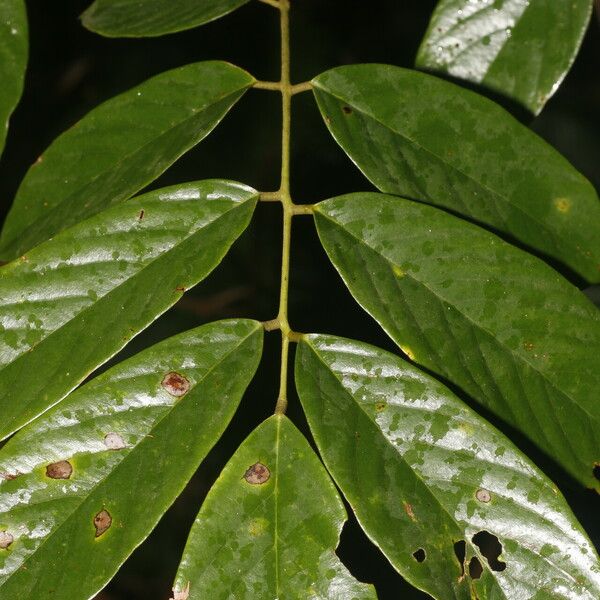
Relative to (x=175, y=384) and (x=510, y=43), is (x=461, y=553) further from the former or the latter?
(x=510, y=43)

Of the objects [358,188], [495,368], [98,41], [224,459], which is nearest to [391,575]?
[224,459]

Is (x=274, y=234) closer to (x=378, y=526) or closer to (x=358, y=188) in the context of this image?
(x=358, y=188)

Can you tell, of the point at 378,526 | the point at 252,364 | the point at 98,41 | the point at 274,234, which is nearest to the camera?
the point at 378,526

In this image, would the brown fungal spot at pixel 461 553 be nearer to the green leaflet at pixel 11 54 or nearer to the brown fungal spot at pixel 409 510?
the brown fungal spot at pixel 409 510

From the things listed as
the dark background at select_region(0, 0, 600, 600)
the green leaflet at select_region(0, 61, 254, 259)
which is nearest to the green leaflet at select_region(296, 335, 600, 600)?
the green leaflet at select_region(0, 61, 254, 259)

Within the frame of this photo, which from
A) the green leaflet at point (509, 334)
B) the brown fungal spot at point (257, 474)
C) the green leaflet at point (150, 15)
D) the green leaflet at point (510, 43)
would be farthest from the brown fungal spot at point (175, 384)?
the green leaflet at point (510, 43)
